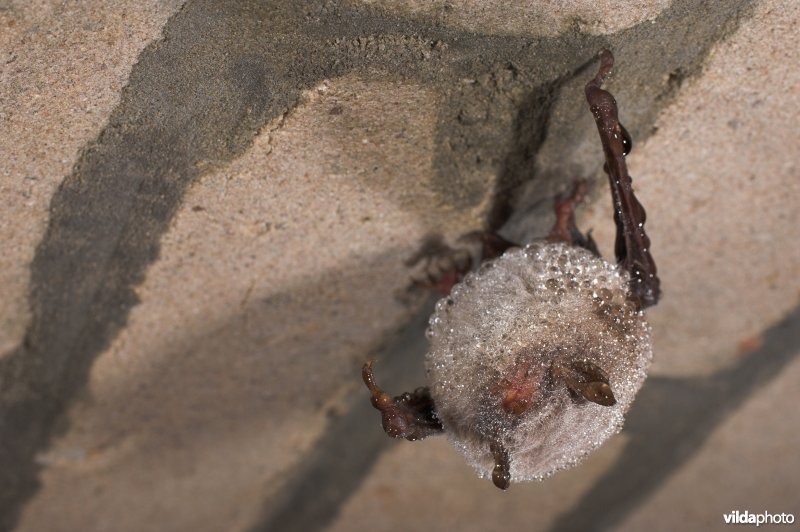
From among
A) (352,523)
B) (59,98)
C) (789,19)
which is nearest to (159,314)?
(59,98)

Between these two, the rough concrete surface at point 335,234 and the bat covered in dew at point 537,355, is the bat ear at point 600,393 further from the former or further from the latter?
the rough concrete surface at point 335,234

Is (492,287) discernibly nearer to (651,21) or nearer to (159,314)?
(651,21)

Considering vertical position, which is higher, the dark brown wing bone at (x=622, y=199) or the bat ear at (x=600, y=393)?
the dark brown wing bone at (x=622, y=199)

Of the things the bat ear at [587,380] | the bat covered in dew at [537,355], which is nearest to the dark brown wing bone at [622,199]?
the bat covered in dew at [537,355]

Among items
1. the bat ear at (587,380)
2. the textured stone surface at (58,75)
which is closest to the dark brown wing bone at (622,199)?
the bat ear at (587,380)

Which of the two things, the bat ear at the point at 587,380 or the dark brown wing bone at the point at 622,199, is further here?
the dark brown wing bone at the point at 622,199

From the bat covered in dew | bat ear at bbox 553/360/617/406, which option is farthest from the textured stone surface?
bat ear at bbox 553/360/617/406

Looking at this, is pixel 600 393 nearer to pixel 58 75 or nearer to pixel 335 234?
pixel 335 234

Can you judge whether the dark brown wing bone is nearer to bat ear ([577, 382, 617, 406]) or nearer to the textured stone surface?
bat ear ([577, 382, 617, 406])
